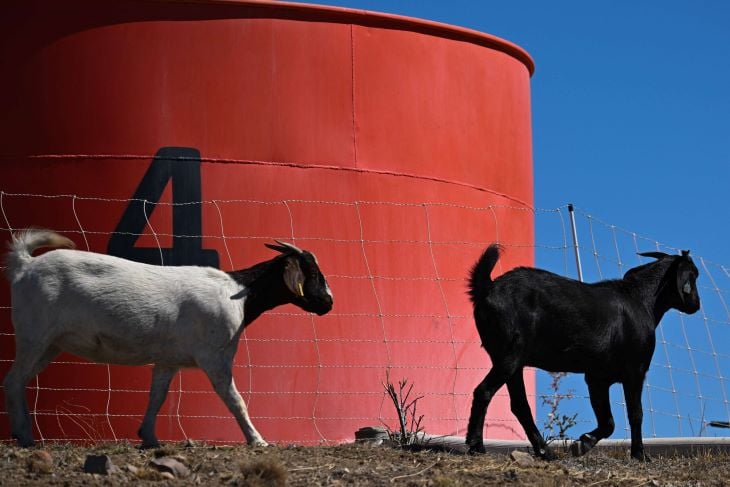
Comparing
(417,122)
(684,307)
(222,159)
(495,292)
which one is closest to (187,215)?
(222,159)

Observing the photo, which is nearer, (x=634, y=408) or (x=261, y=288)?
(x=261, y=288)

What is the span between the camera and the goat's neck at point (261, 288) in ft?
29.6

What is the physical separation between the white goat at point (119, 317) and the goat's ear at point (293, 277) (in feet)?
0.97

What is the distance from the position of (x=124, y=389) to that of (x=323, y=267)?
1997mm

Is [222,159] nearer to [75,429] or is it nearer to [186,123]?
[186,123]

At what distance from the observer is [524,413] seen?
30.6 ft

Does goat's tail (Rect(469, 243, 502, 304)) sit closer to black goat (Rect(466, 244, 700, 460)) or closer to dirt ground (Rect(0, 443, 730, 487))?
black goat (Rect(466, 244, 700, 460))

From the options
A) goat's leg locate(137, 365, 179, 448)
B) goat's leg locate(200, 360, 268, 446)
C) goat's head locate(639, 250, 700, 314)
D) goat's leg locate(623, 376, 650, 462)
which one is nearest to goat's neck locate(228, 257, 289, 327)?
goat's leg locate(200, 360, 268, 446)

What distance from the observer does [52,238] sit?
29.3 feet

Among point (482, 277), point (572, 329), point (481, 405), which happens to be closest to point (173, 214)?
point (482, 277)

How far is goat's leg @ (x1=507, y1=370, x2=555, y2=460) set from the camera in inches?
365

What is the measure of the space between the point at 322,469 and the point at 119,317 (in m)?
1.84

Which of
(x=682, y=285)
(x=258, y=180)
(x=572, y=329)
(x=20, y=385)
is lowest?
(x=20, y=385)

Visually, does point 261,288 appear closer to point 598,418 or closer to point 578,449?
point 578,449
